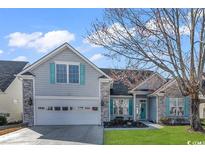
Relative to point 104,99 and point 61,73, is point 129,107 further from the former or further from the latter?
point 61,73

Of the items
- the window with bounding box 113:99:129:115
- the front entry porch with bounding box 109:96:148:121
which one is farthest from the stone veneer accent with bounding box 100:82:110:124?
the window with bounding box 113:99:129:115

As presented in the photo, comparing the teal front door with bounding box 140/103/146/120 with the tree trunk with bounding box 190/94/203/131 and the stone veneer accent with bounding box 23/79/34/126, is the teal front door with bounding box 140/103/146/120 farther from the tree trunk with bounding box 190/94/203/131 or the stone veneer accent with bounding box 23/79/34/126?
the stone veneer accent with bounding box 23/79/34/126

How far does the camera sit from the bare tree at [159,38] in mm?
8438

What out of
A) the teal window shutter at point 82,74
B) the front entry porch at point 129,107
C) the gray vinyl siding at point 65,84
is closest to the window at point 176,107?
the front entry porch at point 129,107

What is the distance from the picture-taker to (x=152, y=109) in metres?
15.5

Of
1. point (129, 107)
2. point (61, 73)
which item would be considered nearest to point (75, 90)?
point (61, 73)

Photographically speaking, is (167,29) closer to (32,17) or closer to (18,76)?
(32,17)

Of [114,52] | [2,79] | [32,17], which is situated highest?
[32,17]

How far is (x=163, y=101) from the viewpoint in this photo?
48.3 feet

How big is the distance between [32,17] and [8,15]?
1.89 feet

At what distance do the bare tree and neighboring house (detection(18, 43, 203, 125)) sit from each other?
0.80 m

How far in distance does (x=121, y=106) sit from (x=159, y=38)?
7264 millimetres

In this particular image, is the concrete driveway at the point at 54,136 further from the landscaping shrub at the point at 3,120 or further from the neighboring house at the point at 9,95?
the neighboring house at the point at 9,95
